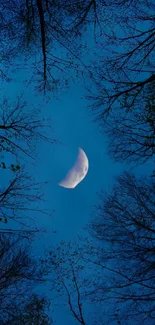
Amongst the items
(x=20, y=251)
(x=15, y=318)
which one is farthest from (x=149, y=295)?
(x=20, y=251)

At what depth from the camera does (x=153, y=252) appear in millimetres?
8977

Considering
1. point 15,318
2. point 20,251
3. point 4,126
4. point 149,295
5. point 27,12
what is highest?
point 27,12

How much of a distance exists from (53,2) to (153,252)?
879 cm

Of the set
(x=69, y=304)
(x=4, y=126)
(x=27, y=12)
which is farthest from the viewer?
(x=69, y=304)

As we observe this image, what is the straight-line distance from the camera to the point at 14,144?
8781 millimetres

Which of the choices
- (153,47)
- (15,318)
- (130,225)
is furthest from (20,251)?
(153,47)

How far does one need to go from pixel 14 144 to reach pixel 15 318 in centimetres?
693

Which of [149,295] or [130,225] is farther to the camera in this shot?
[130,225]

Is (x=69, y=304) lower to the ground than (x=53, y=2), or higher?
lower

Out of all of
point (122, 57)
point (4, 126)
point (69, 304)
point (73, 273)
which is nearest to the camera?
point (122, 57)

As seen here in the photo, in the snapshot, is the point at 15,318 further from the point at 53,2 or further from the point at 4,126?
the point at 53,2

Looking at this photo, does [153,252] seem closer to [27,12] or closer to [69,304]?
[69,304]

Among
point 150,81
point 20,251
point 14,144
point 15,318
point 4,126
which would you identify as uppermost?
point 4,126

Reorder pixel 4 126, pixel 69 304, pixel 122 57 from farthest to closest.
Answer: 1. pixel 69 304
2. pixel 4 126
3. pixel 122 57
